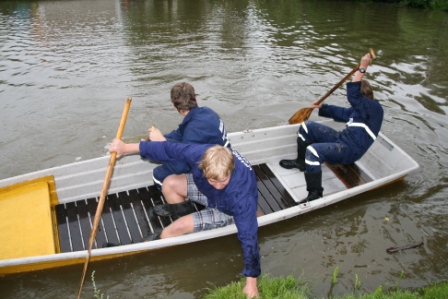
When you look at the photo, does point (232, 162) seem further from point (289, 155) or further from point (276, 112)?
point (276, 112)

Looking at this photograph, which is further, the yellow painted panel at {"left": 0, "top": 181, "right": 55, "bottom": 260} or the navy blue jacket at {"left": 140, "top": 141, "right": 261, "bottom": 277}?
the yellow painted panel at {"left": 0, "top": 181, "right": 55, "bottom": 260}

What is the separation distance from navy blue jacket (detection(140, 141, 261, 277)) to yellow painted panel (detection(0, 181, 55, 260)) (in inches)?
67.3

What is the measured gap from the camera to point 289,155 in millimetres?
6512

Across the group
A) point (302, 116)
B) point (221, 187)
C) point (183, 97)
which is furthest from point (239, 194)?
point (302, 116)

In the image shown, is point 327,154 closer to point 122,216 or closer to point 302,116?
point 302,116

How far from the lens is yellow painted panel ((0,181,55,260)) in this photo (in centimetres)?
413

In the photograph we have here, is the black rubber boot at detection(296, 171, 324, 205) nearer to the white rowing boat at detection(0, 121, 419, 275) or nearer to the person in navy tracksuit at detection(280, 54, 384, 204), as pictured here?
the person in navy tracksuit at detection(280, 54, 384, 204)

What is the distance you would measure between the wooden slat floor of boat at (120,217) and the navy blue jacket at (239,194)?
4.35ft

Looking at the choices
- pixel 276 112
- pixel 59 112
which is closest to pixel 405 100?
pixel 276 112

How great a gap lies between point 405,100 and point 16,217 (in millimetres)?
9042

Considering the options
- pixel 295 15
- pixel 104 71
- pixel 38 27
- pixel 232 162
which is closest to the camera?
pixel 232 162

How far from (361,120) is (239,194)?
8.54 ft

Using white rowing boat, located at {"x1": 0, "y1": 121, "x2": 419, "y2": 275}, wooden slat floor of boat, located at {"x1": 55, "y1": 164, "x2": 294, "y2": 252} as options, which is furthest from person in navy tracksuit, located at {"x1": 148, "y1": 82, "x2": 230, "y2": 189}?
wooden slat floor of boat, located at {"x1": 55, "y1": 164, "x2": 294, "y2": 252}

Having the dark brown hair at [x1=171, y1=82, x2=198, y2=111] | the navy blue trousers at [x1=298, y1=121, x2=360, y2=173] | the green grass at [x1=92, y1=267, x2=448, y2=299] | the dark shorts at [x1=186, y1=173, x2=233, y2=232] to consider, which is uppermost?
the dark brown hair at [x1=171, y1=82, x2=198, y2=111]
